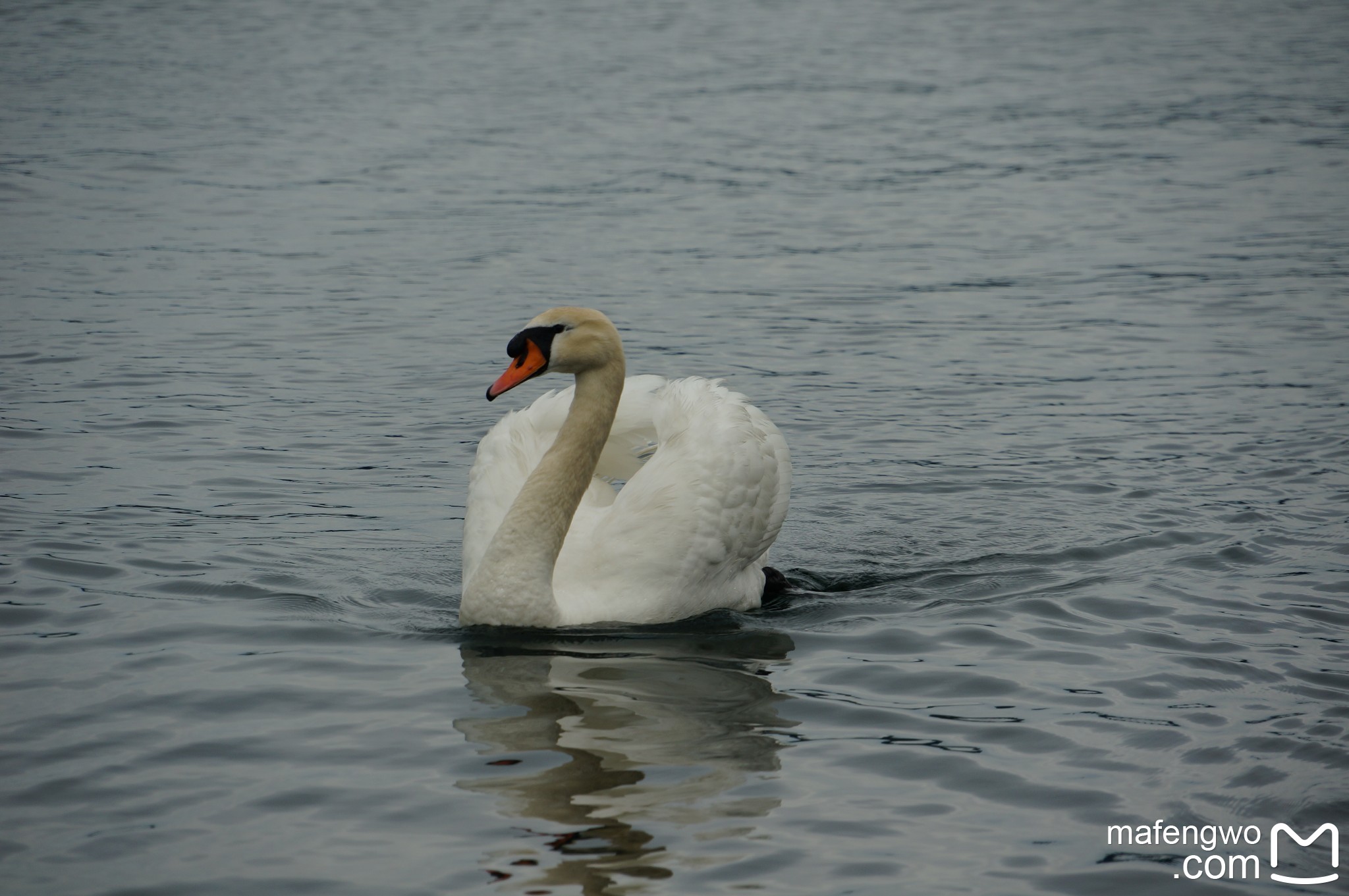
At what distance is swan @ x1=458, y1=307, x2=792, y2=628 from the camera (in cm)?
725

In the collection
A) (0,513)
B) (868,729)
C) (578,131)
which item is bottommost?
(868,729)

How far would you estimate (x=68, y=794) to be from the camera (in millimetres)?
5598

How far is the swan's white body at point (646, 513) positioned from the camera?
732 centimetres

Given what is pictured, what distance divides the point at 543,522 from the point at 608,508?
1.01 meters

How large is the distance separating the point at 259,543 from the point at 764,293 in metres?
7.69

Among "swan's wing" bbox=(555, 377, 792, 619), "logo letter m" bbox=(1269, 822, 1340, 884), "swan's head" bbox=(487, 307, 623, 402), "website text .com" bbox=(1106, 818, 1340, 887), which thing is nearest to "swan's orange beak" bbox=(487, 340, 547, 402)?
→ "swan's head" bbox=(487, 307, 623, 402)

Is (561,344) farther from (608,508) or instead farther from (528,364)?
(608,508)

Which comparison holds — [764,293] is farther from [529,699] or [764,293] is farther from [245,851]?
[245,851]

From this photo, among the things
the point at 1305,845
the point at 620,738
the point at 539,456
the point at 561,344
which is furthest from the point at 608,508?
the point at 1305,845

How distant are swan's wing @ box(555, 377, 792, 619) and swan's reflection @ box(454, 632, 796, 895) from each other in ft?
0.74

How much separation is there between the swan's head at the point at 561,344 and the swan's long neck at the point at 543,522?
0.13m

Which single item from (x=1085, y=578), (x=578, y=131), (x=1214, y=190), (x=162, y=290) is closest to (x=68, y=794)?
(x=1085, y=578)

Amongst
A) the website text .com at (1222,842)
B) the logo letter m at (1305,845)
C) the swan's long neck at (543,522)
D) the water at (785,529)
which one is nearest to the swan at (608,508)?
the swan's long neck at (543,522)

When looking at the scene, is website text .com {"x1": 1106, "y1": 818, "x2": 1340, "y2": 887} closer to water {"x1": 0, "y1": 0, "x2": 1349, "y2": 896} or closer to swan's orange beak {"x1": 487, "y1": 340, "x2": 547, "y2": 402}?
water {"x1": 0, "y1": 0, "x2": 1349, "y2": 896}
